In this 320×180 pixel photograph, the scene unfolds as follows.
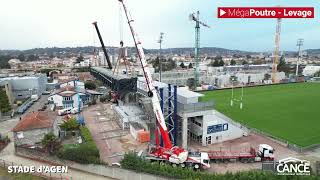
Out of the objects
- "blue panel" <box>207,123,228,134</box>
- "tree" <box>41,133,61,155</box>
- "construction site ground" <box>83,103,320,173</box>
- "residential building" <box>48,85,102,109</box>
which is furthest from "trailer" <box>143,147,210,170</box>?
"residential building" <box>48,85,102,109</box>

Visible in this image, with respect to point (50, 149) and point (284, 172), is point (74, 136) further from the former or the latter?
point (284, 172)

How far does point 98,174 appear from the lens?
18.4 m

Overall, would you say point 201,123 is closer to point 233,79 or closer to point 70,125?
point 70,125

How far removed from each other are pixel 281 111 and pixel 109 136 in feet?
71.3

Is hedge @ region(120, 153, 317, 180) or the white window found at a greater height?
the white window

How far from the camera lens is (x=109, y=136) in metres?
26.0

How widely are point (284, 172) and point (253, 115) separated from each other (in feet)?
55.9

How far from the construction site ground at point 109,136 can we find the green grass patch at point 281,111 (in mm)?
12605

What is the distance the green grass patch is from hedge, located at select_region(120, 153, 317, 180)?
9588mm

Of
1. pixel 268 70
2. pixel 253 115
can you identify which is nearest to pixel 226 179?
pixel 253 115

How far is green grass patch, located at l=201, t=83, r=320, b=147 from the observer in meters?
26.8

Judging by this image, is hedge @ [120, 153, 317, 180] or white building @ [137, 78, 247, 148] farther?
white building @ [137, 78, 247, 148]

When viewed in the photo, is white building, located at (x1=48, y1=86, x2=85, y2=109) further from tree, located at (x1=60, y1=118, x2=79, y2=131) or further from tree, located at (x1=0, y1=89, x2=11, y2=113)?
tree, located at (x1=60, y1=118, x2=79, y2=131)

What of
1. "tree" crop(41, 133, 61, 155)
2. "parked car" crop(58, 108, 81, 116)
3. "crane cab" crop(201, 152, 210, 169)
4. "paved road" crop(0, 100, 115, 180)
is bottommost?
"paved road" crop(0, 100, 115, 180)
